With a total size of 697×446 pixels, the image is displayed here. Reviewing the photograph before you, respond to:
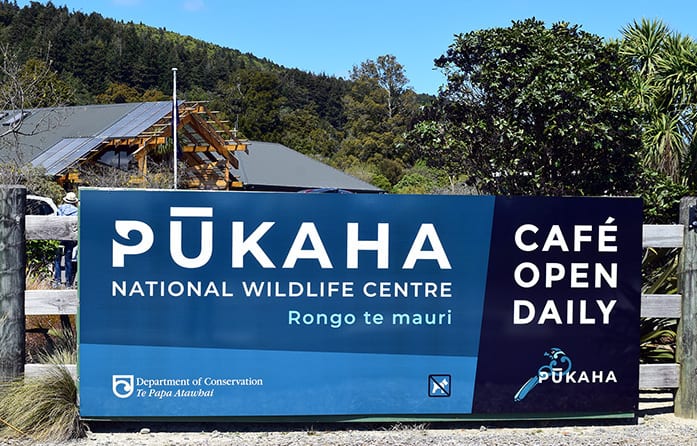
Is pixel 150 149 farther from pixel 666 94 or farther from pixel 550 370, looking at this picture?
pixel 550 370

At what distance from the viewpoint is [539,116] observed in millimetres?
13586

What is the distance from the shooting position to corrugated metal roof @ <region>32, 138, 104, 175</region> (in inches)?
1470

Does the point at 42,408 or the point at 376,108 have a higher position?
the point at 376,108

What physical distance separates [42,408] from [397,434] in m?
2.54

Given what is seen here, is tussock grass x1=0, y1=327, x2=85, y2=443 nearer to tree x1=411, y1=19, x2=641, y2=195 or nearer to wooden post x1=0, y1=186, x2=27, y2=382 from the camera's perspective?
wooden post x1=0, y1=186, x2=27, y2=382

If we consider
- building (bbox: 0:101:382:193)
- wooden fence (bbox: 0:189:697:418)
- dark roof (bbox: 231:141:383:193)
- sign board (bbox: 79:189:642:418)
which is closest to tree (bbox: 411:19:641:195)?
wooden fence (bbox: 0:189:697:418)

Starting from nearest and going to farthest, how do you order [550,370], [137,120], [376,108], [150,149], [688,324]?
[550,370], [688,324], [150,149], [137,120], [376,108]

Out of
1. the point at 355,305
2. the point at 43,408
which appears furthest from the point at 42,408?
the point at 355,305

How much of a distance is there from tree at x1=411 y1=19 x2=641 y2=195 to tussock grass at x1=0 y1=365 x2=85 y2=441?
9395 mm

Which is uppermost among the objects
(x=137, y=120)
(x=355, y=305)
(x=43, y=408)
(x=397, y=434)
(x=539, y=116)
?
(x=137, y=120)

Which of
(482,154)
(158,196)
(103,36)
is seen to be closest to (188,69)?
(103,36)

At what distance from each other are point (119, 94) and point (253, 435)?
91.7 m

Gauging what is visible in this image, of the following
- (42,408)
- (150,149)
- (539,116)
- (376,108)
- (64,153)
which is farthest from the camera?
(376,108)

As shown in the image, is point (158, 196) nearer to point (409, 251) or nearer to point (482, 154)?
point (409, 251)
